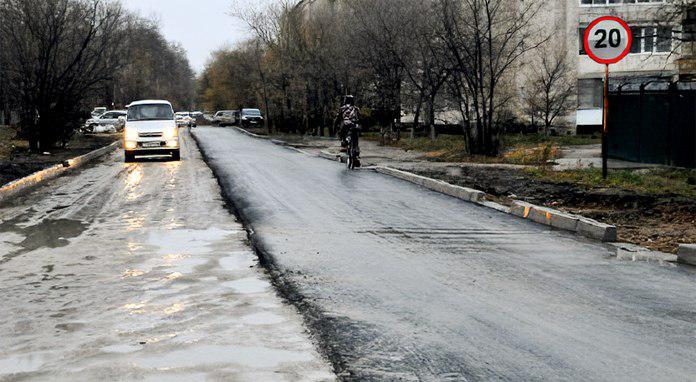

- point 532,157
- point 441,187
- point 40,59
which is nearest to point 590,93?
point 532,157

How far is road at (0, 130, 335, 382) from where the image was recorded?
5098mm

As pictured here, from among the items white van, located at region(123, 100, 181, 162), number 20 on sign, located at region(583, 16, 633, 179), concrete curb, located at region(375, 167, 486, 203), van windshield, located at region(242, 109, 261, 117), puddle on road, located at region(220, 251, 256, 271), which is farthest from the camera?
van windshield, located at region(242, 109, 261, 117)

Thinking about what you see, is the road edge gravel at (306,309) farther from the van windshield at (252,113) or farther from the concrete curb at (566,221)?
the van windshield at (252,113)

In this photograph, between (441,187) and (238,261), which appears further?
(441,187)

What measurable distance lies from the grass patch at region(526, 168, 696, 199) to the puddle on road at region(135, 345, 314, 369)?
10156mm

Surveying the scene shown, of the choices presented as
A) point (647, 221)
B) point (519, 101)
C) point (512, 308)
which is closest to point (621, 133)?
point (647, 221)

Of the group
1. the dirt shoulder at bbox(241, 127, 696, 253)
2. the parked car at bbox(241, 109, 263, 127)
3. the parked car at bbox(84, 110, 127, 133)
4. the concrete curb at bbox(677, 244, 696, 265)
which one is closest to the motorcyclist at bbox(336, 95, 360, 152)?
the dirt shoulder at bbox(241, 127, 696, 253)

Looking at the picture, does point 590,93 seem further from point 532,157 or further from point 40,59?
point 40,59

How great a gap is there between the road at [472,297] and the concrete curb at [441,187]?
6.18ft

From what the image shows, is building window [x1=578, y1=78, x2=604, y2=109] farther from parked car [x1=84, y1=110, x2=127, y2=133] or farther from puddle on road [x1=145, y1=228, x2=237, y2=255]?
puddle on road [x1=145, y1=228, x2=237, y2=255]

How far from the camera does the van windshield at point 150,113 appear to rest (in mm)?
28203

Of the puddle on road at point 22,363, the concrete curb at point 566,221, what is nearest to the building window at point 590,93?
the concrete curb at point 566,221

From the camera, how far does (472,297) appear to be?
7012 millimetres

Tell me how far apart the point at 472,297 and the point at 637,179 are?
10856mm
